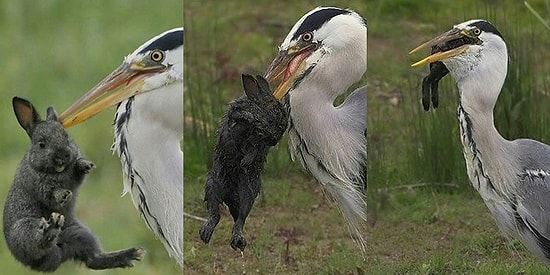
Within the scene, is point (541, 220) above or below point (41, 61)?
below

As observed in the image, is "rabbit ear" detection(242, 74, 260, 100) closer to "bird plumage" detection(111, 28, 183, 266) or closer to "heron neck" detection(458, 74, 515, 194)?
"bird plumage" detection(111, 28, 183, 266)

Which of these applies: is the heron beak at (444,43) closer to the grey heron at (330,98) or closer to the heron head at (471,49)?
the heron head at (471,49)

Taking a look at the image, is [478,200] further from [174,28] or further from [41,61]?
[41,61]

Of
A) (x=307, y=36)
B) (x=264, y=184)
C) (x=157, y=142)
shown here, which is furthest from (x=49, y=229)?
(x=307, y=36)

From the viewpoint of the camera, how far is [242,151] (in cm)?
449

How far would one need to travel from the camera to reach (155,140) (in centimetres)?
449

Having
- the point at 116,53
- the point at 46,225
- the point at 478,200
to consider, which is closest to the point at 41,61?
the point at 116,53

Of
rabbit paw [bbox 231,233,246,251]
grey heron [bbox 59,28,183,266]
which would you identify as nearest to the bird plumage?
grey heron [bbox 59,28,183,266]

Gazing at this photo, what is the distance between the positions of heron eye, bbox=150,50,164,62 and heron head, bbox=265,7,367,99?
1.43 feet

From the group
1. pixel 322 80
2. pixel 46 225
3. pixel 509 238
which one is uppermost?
pixel 322 80

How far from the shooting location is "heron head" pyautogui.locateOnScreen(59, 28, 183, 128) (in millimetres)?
4371

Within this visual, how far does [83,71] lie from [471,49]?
1.49m

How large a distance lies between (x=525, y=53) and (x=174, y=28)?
1.38m

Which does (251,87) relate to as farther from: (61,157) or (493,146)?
(493,146)
